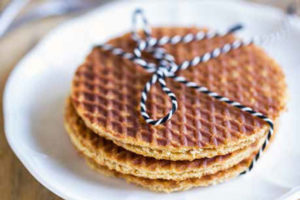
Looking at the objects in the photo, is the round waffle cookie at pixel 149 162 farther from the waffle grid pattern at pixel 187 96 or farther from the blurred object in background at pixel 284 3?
the blurred object in background at pixel 284 3

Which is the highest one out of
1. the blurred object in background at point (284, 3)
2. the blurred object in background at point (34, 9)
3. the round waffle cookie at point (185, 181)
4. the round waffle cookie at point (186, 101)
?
the blurred object in background at point (284, 3)

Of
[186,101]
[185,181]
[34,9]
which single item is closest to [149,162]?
Answer: [185,181]

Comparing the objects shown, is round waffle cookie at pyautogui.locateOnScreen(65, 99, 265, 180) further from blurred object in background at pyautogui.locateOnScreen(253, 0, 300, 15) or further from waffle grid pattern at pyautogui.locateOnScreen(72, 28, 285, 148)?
blurred object in background at pyautogui.locateOnScreen(253, 0, 300, 15)

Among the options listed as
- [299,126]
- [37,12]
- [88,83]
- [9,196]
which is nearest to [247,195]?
[299,126]

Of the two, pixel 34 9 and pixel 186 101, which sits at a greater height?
pixel 34 9

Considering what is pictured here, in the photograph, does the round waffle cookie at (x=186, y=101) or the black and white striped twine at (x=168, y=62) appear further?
the black and white striped twine at (x=168, y=62)

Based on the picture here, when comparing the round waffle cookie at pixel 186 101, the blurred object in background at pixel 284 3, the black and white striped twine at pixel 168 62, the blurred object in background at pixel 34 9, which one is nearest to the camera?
the round waffle cookie at pixel 186 101

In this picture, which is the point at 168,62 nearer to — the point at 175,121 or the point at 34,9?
the point at 175,121

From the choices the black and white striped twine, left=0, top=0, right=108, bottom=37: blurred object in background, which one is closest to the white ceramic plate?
the black and white striped twine

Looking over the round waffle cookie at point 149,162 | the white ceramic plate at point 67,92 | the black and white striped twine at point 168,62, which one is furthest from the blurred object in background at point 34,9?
the round waffle cookie at point 149,162
